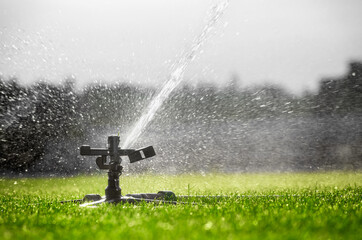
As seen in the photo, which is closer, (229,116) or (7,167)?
(7,167)

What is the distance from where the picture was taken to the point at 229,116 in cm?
2219

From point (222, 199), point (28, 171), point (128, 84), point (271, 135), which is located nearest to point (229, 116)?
point (271, 135)

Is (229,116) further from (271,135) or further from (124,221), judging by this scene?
(124,221)

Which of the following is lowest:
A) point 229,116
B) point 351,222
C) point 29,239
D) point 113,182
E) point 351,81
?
point 351,222

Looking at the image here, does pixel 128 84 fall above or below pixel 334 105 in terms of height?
below

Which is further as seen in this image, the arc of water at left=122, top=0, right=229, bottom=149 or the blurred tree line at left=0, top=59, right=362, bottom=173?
the blurred tree line at left=0, top=59, right=362, bottom=173

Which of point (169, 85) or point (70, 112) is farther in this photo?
point (70, 112)

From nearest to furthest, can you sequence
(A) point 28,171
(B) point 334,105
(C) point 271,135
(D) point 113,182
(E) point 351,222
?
1. (E) point 351,222
2. (D) point 113,182
3. (A) point 28,171
4. (B) point 334,105
5. (C) point 271,135

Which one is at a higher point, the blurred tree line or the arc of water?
the blurred tree line

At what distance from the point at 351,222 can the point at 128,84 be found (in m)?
6.03

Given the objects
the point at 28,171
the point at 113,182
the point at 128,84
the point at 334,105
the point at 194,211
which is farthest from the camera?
the point at 334,105

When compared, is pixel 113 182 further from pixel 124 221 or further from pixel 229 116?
pixel 229 116

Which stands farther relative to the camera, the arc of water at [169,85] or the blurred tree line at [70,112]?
the blurred tree line at [70,112]

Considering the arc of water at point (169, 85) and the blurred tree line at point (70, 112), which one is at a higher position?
the blurred tree line at point (70, 112)
